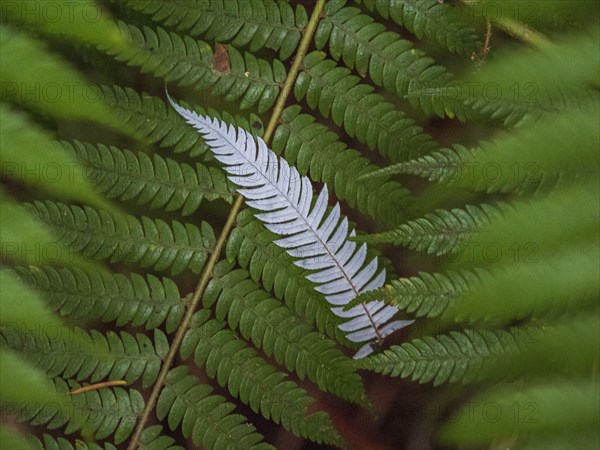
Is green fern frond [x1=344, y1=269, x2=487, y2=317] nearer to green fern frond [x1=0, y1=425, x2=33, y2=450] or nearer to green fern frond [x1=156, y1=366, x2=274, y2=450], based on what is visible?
green fern frond [x1=156, y1=366, x2=274, y2=450]

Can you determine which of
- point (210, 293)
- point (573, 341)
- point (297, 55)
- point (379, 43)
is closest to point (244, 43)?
point (297, 55)

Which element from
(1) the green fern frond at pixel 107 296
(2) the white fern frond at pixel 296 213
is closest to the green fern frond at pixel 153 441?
(1) the green fern frond at pixel 107 296

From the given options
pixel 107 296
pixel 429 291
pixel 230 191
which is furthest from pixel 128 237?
pixel 429 291

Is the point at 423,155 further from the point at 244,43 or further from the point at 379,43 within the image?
the point at 244,43

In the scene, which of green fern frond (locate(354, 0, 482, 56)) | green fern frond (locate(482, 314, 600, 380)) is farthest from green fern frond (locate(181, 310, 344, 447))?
green fern frond (locate(354, 0, 482, 56))

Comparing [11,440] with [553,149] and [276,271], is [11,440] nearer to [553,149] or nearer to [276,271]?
[276,271]

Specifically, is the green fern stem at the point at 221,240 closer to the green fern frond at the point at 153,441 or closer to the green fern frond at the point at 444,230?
the green fern frond at the point at 153,441
